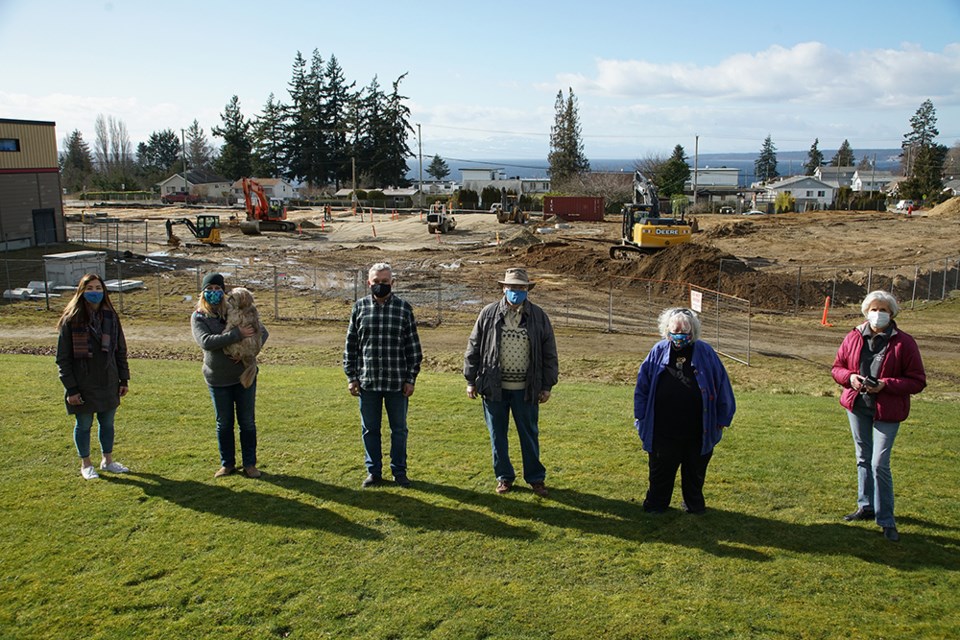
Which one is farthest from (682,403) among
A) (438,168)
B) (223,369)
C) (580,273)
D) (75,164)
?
(438,168)

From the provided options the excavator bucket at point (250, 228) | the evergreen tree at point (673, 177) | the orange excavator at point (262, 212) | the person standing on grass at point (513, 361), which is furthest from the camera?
the evergreen tree at point (673, 177)

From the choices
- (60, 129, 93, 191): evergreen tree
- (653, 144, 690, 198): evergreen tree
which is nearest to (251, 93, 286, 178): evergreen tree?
(60, 129, 93, 191): evergreen tree

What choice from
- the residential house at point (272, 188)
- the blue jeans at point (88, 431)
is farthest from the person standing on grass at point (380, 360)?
the residential house at point (272, 188)

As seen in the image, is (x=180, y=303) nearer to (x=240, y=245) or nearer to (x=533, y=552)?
(x=240, y=245)

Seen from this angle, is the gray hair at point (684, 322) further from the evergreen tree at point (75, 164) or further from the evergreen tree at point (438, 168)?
the evergreen tree at point (438, 168)

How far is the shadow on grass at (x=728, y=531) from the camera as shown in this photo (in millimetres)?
5605

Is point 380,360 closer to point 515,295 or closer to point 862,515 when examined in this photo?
point 515,295

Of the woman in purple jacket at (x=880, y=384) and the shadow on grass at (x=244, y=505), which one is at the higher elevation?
the woman in purple jacket at (x=880, y=384)

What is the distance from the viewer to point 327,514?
20.4 ft

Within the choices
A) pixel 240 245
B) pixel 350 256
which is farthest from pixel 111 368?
pixel 240 245

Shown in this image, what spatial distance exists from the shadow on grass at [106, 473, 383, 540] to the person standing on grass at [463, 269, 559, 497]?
1478 millimetres

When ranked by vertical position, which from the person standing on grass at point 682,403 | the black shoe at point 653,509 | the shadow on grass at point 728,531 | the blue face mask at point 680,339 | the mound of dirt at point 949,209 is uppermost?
the mound of dirt at point 949,209

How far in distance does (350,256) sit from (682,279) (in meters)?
18.3

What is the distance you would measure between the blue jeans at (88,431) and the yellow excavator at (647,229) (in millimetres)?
28810
